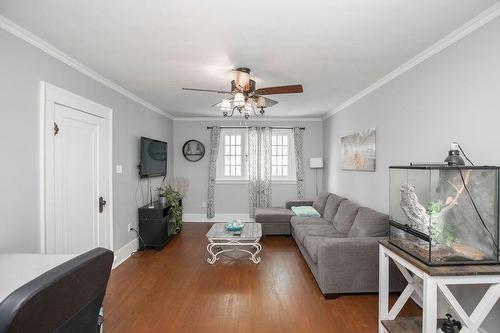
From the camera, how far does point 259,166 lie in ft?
19.8

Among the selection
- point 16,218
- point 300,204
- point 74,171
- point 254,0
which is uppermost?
point 254,0

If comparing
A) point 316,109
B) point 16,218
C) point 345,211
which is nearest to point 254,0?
point 16,218

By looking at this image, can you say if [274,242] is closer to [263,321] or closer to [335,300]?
[335,300]

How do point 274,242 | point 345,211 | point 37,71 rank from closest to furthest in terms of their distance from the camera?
point 37,71, point 345,211, point 274,242

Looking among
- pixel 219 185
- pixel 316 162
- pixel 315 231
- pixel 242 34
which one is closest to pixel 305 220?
pixel 315 231

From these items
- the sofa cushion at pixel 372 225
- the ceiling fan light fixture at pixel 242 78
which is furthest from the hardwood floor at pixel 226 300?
the ceiling fan light fixture at pixel 242 78

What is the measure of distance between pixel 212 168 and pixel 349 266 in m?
3.96

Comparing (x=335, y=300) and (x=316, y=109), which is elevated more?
(x=316, y=109)

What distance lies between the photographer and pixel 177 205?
4.89 meters

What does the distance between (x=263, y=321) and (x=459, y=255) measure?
1.57m

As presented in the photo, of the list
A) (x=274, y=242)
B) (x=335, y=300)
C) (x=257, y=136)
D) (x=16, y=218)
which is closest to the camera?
(x=16, y=218)

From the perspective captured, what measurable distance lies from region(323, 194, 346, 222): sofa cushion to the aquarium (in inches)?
104

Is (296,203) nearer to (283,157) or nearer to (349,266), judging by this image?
(283,157)

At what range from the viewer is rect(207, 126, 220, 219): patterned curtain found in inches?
237
